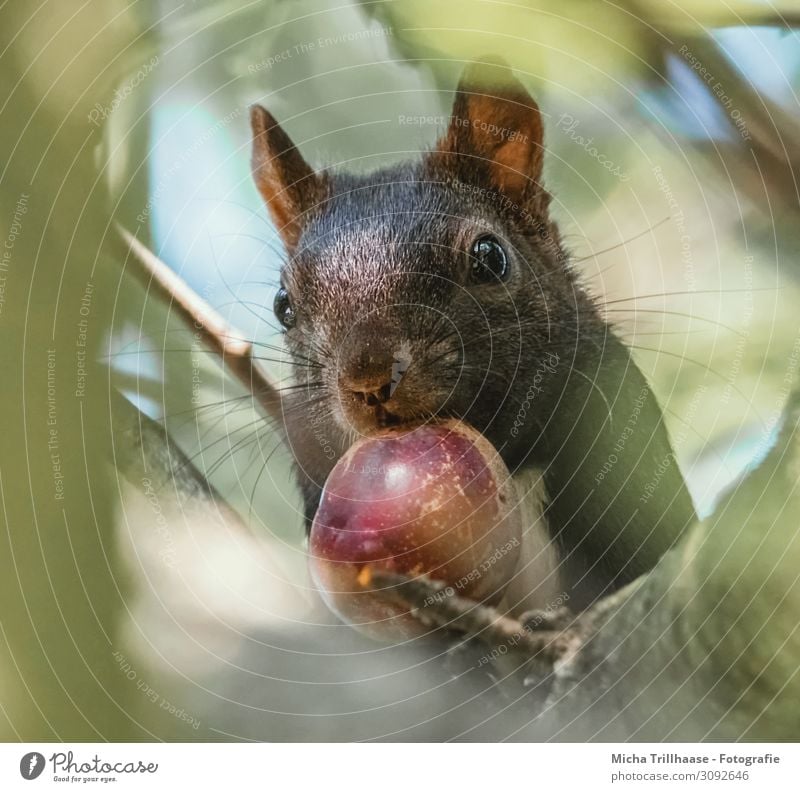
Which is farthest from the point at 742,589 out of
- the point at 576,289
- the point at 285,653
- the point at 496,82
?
the point at 496,82

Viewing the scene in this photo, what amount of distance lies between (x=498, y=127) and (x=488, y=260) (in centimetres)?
14

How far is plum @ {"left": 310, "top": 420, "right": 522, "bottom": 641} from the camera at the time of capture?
0.67 meters

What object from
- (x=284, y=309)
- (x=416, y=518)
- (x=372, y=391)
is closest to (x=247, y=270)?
(x=284, y=309)

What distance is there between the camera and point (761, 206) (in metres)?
0.79

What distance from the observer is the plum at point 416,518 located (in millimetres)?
667

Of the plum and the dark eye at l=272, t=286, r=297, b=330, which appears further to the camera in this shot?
the dark eye at l=272, t=286, r=297, b=330

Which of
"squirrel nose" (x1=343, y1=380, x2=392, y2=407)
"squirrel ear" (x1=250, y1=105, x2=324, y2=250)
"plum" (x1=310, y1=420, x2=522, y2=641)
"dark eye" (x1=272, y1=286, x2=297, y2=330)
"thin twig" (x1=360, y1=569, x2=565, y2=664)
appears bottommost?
"thin twig" (x1=360, y1=569, x2=565, y2=664)

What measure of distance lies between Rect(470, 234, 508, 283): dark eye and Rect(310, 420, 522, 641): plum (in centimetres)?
15

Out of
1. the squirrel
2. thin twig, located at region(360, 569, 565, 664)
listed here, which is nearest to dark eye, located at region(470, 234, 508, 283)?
the squirrel

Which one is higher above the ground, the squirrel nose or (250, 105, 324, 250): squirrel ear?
(250, 105, 324, 250): squirrel ear

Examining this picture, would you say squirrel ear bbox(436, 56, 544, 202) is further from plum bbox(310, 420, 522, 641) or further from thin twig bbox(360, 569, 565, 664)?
thin twig bbox(360, 569, 565, 664)

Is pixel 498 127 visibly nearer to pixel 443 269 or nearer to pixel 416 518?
pixel 443 269

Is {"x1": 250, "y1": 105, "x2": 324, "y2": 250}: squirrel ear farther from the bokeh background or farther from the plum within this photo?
the plum
